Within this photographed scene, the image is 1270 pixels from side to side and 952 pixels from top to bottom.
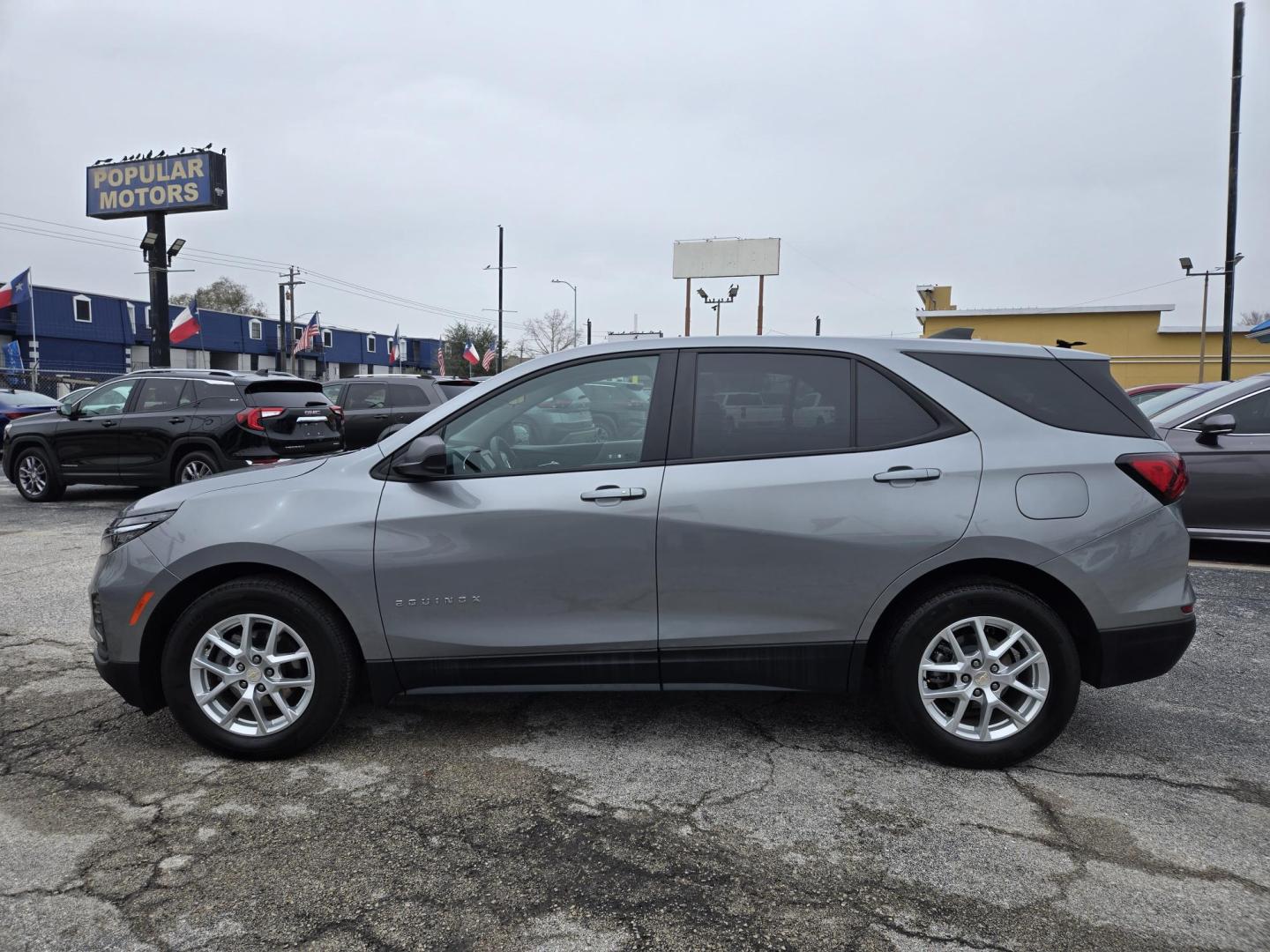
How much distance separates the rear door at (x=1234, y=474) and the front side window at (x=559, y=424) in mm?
5442

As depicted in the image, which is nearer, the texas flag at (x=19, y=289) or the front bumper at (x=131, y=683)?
the front bumper at (x=131, y=683)

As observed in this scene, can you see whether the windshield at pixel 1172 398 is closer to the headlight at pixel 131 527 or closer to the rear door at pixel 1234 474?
the rear door at pixel 1234 474

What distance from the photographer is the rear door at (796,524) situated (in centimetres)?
333

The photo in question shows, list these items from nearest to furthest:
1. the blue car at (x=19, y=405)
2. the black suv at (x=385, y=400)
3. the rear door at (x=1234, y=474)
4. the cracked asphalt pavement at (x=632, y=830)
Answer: the cracked asphalt pavement at (x=632, y=830) < the rear door at (x=1234, y=474) < the black suv at (x=385, y=400) < the blue car at (x=19, y=405)

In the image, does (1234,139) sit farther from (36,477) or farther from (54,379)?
(54,379)

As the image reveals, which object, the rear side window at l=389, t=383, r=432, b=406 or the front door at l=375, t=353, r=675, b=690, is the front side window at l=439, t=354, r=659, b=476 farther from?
the rear side window at l=389, t=383, r=432, b=406

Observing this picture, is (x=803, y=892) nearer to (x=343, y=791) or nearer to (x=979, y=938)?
(x=979, y=938)

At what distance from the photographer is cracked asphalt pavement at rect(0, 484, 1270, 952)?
2.46m

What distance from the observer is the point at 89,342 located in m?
47.5

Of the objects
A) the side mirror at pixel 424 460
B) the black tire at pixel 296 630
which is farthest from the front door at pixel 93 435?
the side mirror at pixel 424 460

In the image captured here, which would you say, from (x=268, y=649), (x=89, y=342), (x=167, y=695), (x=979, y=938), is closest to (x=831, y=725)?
(x=979, y=938)

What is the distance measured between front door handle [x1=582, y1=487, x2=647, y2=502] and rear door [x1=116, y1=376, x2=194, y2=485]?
8.64m

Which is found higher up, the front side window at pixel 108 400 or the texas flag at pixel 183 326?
the texas flag at pixel 183 326

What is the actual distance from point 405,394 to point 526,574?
36.7 ft
